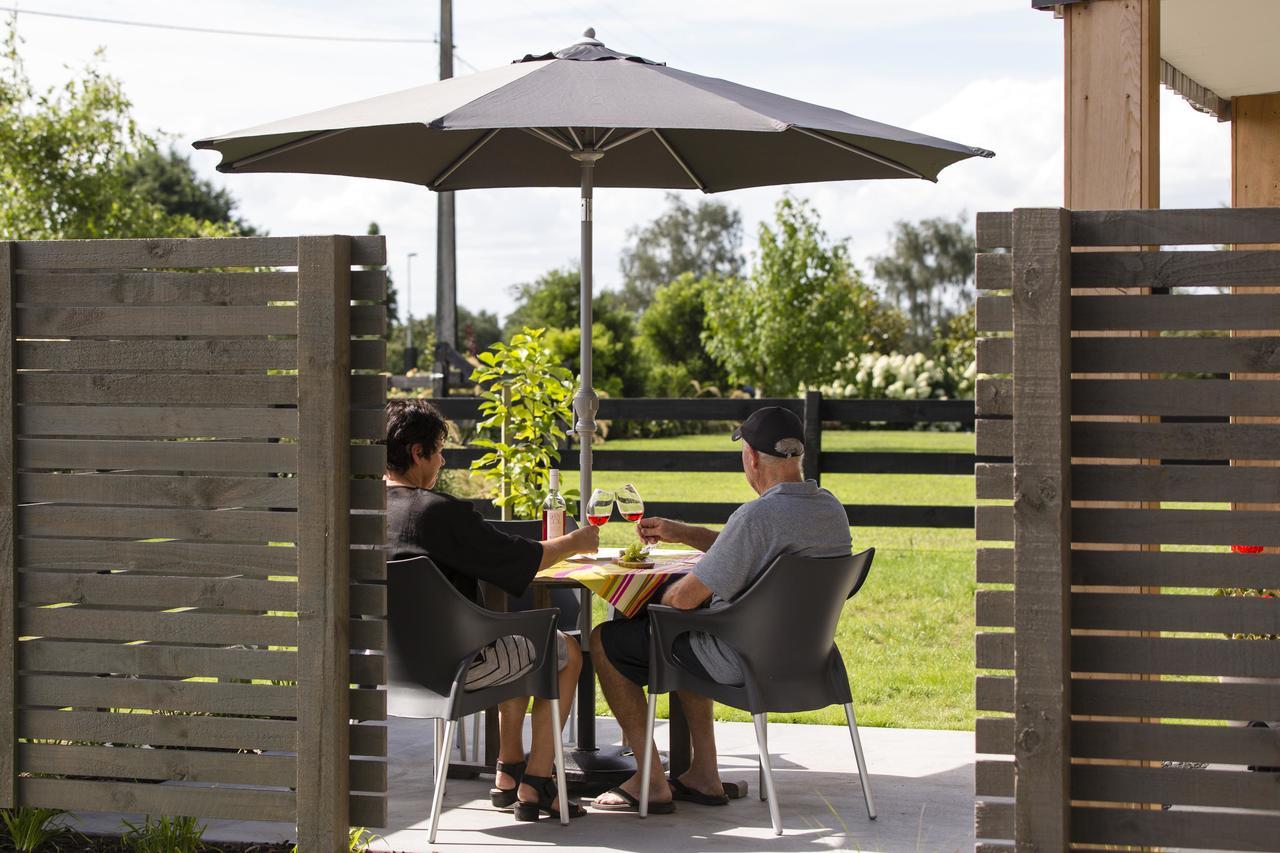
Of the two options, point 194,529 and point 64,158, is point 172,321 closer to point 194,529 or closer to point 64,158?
point 194,529

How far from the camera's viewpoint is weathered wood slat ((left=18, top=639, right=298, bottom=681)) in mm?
3639

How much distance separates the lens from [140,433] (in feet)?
12.2

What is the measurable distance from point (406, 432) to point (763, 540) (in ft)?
3.63

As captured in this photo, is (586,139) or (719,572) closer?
(719,572)

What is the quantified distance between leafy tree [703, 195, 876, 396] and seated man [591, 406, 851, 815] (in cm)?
2265

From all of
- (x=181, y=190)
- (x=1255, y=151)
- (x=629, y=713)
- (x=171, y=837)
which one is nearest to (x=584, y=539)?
(x=629, y=713)

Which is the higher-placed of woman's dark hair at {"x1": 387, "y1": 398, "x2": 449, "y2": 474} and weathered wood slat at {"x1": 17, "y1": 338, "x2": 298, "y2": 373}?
weathered wood slat at {"x1": 17, "y1": 338, "x2": 298, "y2": 373}

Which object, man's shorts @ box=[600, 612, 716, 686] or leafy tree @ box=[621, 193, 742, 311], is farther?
leafy tree @ box=[621, 193, 742, 311]

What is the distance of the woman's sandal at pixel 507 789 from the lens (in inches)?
178

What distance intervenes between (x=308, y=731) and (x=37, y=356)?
1268 mm

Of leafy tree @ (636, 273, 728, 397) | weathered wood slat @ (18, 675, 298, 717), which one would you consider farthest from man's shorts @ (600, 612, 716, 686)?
leafy tree @ (636, 273, 728, 397)

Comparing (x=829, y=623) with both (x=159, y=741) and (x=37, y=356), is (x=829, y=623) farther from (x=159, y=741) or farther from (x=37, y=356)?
(x=37, y=356)

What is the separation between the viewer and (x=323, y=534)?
139 inches

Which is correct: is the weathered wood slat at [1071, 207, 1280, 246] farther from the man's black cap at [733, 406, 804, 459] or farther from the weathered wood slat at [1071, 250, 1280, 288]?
the man's black cap at [733, 406, 804, 459]
